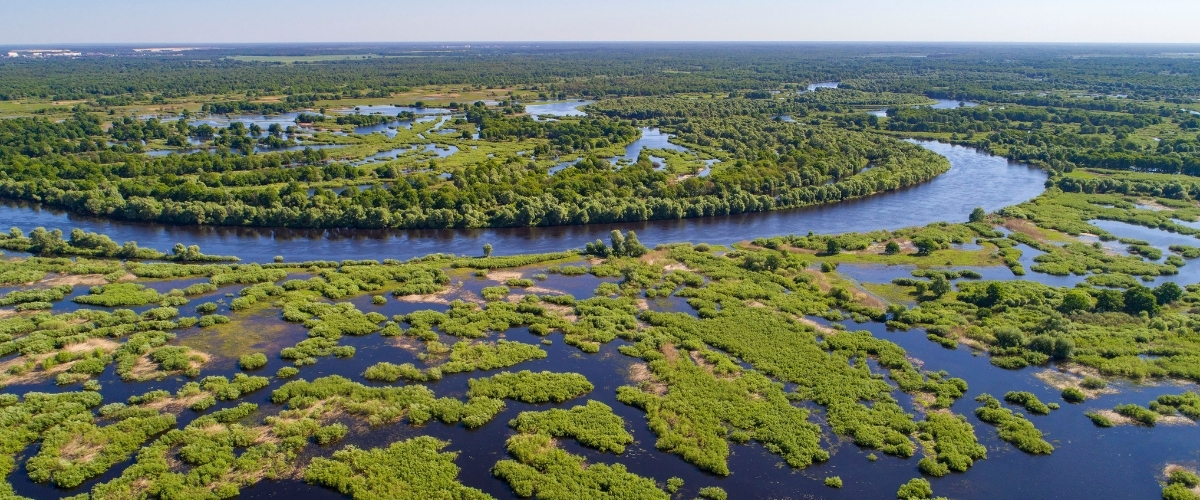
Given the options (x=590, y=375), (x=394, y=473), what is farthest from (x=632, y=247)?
(x=394, y=473)

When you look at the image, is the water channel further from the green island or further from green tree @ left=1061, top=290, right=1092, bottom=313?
green tree @ left=1061, top=290, right=1092, bottom=313

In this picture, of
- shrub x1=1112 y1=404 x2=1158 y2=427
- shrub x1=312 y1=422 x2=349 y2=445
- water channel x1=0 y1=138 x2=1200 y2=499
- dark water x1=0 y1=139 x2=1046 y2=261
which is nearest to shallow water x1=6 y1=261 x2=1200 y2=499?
water channel x1=0 y1=138 x2=1200 y2=499

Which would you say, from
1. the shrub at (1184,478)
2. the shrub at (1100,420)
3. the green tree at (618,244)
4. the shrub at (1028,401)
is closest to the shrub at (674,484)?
the shrub at (1028,401)

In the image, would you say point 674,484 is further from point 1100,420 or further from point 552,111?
point 552,111

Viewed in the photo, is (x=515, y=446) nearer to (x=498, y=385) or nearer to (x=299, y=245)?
(x=498, y=385)

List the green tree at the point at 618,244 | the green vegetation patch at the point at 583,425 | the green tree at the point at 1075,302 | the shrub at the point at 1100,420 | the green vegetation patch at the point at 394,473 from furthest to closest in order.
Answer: the green tree at the point at 618,244 < the green tree at the point at 1075,302 < the shrub at the point at 1100,420 < the green vegetation patch at the point at 583,425 < the green vegetation patch at the point at 394,473

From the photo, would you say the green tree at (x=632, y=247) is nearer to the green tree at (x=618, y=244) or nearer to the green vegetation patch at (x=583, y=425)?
the green tree at (x=618, y=244)
